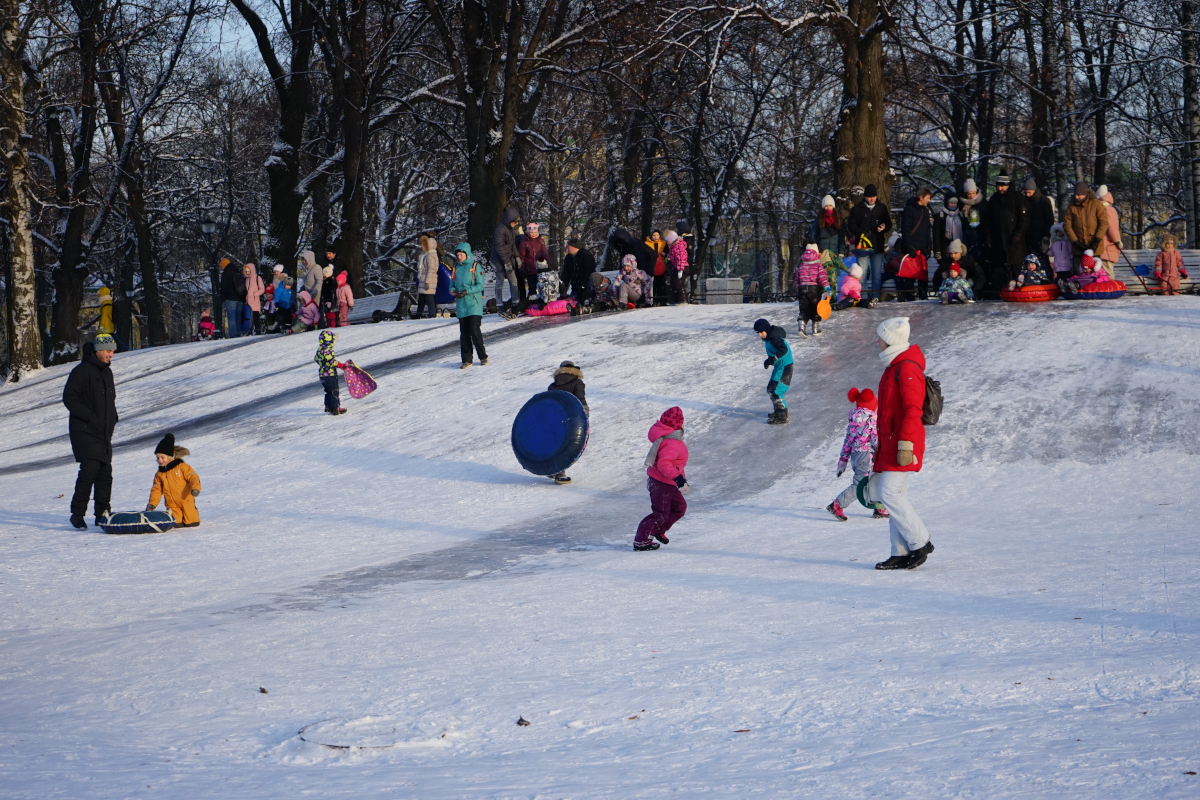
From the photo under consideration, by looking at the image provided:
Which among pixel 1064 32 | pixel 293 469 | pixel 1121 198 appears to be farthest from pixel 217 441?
pixel 1121 198

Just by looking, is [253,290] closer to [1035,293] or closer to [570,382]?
[570,382]

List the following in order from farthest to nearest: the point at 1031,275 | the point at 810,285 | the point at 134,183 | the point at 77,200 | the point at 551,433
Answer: the point at 134,183, the point at 77,200, the point at 1031,275, the point at 810,285, the point at 551,433

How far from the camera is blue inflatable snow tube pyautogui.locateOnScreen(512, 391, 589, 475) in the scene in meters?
12.1

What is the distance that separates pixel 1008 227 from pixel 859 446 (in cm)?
896

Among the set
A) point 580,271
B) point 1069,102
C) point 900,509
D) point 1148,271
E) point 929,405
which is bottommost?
point 900,509

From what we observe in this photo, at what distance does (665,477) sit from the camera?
29.0ft

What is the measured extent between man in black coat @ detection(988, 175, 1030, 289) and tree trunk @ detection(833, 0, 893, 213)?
339 cm

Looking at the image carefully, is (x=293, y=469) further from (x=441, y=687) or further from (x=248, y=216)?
(x=248, y=216)

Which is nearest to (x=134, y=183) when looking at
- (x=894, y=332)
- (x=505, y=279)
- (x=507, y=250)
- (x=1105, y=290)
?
(x=505, y=279)

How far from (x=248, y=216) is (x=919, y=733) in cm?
4440

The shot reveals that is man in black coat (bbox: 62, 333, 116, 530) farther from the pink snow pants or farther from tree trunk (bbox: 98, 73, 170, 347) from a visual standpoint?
tree trunk (bbox: 98, 73, 170, 347)

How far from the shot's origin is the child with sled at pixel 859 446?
9.84 m

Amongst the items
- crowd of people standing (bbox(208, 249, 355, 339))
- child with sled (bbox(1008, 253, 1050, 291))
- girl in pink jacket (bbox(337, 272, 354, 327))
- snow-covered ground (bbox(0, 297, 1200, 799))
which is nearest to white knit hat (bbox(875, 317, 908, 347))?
snow-covered ground (bbox(0, 297, 1200, 799))

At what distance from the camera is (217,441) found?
1587cm
